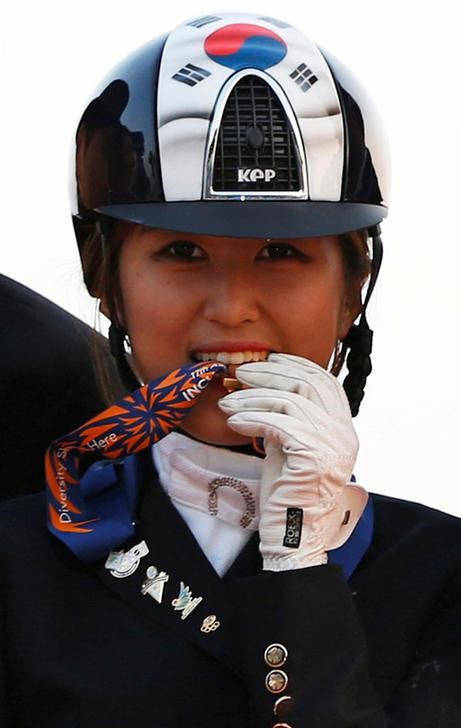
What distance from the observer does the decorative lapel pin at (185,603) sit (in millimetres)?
2062

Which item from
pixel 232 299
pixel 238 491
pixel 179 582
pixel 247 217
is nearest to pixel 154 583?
pixel 179 582

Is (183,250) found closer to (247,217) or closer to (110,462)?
(247,217)

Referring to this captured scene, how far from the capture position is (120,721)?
77.8 inches

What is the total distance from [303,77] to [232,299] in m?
0.33

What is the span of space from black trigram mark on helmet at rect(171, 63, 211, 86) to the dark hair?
201 mm

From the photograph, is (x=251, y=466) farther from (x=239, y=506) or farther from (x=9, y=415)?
(x=9, y=415)

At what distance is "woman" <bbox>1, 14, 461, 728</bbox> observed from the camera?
198 cm

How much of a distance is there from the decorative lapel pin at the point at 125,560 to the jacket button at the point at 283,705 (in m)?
0.30

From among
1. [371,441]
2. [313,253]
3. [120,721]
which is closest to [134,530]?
[120,721]

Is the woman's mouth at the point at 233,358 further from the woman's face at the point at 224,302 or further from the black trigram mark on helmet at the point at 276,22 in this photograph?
the black trigram mark on helmet at the point at 276,22

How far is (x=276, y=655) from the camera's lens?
6.28 feet

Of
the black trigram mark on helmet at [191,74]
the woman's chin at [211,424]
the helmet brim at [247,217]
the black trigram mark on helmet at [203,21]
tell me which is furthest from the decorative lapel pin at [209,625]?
the black trigram mark on helmet at [203,21]

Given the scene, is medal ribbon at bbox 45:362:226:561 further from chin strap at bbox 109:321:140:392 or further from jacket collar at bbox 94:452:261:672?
chin strap at bbox 109:321:140:392

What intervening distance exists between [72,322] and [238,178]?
77 cm
